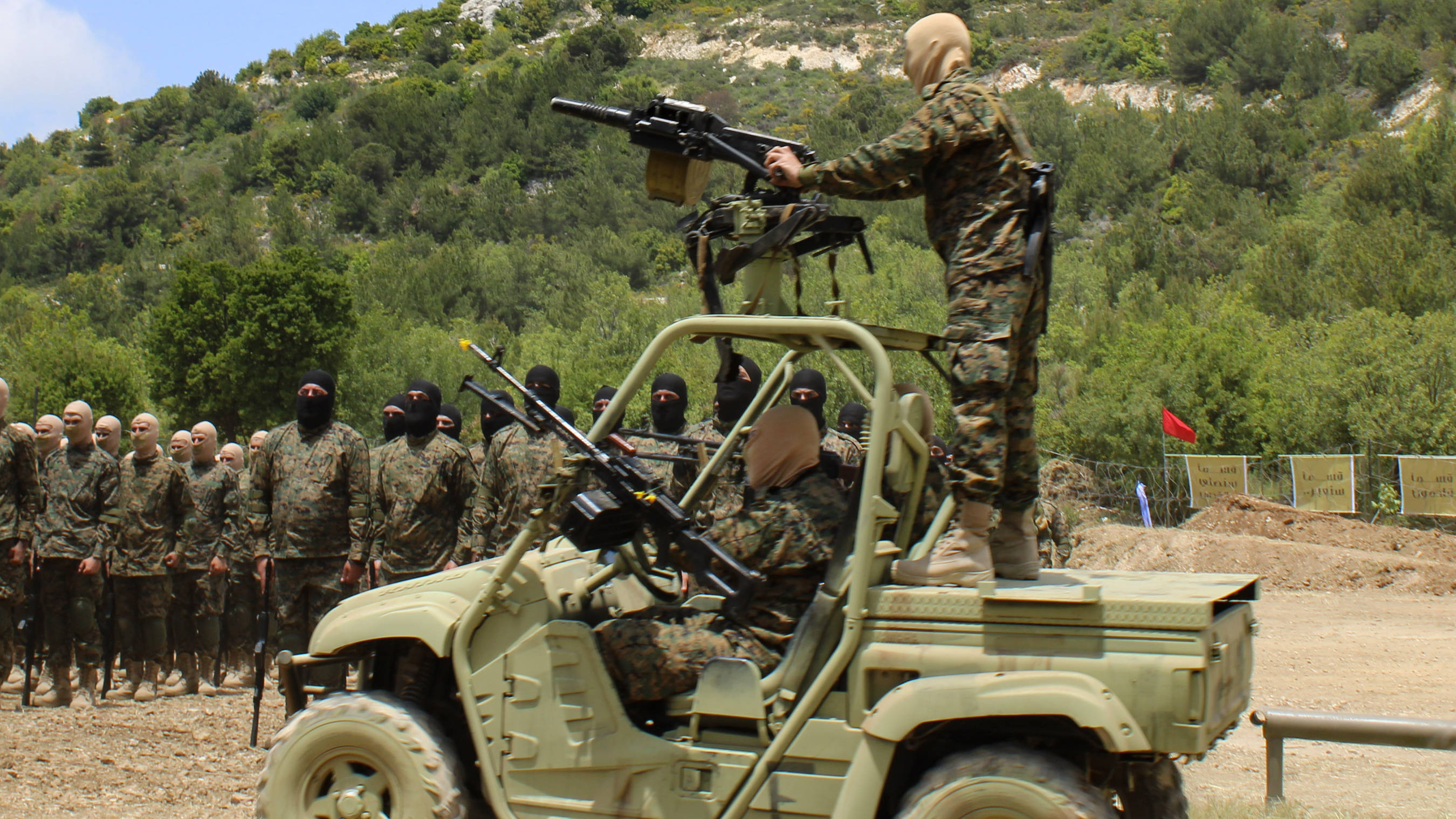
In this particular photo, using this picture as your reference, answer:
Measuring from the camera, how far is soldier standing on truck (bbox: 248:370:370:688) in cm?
773

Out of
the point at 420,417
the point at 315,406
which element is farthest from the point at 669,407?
the point at 315,406

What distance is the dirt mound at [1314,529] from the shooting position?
19125mm

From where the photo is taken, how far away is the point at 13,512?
820cm

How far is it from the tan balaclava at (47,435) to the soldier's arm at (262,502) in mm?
2419

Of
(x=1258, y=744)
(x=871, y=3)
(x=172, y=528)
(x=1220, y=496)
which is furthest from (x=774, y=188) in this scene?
(x=871, y=3)

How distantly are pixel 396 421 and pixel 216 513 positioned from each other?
1.65m

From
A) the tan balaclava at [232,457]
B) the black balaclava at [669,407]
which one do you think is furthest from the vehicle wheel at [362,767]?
the tan balaclava at [232,457]

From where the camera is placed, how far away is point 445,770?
4.11m

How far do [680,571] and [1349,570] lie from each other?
53.1 feet

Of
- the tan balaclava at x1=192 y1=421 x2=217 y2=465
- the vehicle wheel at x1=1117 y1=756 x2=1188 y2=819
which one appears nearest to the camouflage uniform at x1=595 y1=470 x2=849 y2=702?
the vehicle wheel at x1=1117 y1=756 x2=1188 y2=819

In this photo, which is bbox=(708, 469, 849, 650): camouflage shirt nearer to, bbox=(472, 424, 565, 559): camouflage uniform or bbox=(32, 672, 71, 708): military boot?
bbox=(472, 424, 565, 559): camouflage uniform

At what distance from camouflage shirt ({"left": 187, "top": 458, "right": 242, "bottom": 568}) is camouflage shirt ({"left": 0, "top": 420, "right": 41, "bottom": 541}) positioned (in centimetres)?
138

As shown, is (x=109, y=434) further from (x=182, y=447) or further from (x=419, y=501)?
(x=419, y=501)

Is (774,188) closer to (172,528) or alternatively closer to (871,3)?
(172,528)
